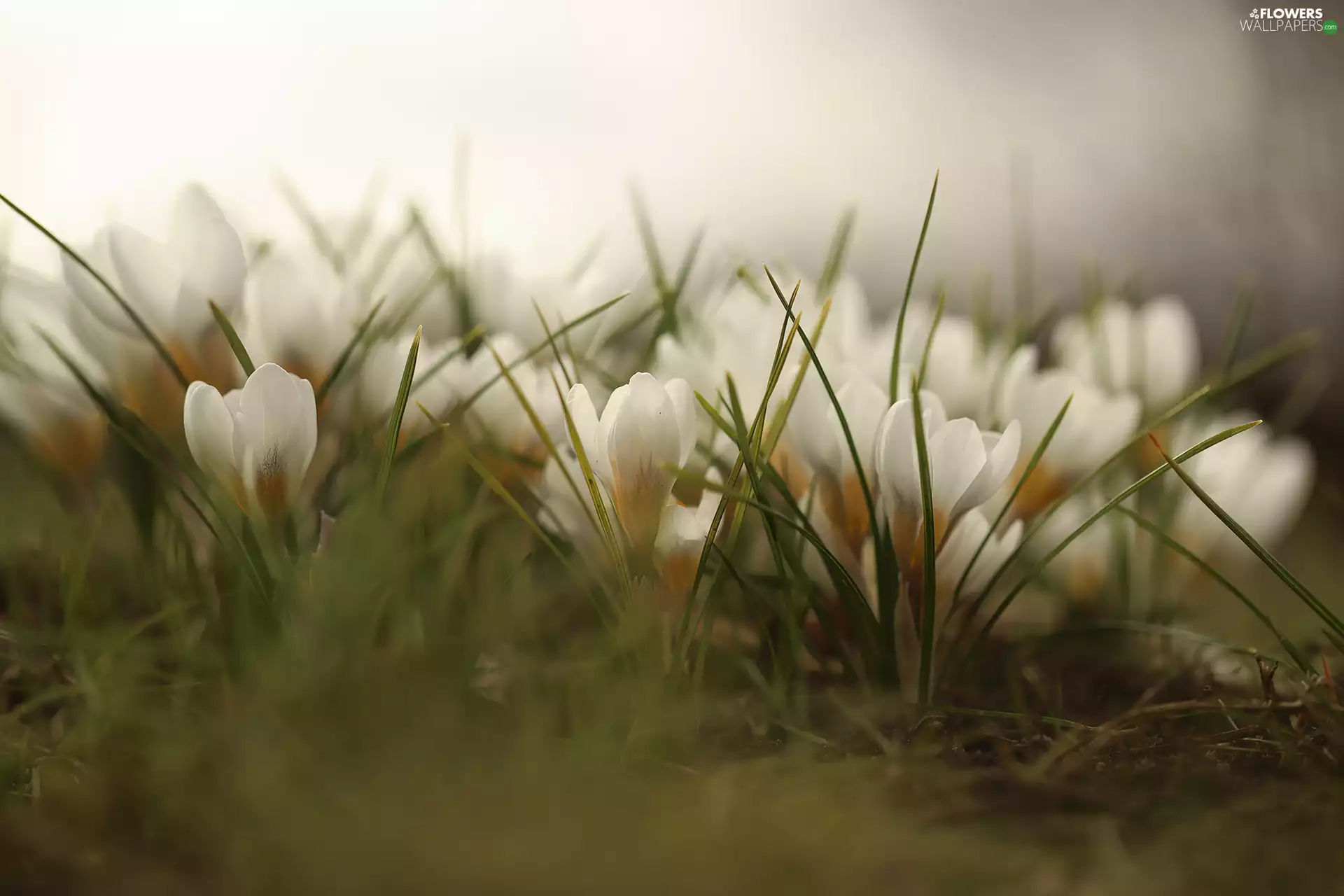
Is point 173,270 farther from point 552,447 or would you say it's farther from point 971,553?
point 971,553

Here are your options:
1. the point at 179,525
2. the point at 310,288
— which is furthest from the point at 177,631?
the point at 310,288

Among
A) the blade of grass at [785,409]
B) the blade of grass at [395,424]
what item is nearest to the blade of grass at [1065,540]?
the blade of grass at [785,409]

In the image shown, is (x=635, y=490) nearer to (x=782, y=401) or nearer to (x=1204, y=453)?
(x=782, y=401)

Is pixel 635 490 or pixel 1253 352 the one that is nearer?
pixel 635 490

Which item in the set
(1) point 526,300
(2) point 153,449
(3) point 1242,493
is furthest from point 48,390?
(3) point 1242,493

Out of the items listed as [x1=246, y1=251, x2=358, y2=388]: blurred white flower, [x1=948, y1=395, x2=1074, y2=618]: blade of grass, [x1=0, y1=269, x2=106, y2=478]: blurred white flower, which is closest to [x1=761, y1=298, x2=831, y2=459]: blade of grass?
[x1=948, y1=395, x2=1074, y2=618]: blade of grass
